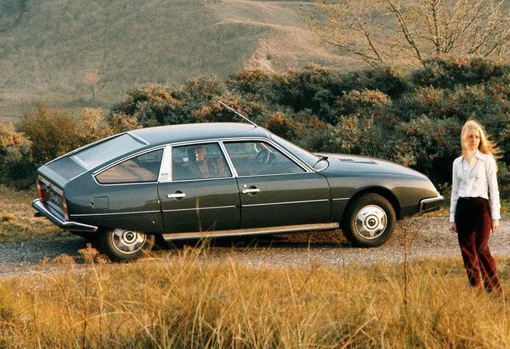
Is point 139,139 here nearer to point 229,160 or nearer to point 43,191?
point 229,160

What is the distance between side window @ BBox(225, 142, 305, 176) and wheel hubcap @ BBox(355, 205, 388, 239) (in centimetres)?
90

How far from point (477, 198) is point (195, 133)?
11.5 ft

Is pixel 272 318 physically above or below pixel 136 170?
below

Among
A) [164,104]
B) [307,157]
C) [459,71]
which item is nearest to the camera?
[307,157]

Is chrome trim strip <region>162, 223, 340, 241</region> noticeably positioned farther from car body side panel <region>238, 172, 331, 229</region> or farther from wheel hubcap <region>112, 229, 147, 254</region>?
wheel hubcap <region>112, 229, 147, 254</region>

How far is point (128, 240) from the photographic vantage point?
30.4ft

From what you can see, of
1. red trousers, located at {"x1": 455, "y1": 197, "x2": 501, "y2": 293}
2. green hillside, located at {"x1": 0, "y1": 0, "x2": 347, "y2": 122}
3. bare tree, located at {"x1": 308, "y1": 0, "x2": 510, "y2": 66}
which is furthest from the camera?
green hillside, located at {"x1": 0, "y1": 0, "x2": 347, "y2": 122}

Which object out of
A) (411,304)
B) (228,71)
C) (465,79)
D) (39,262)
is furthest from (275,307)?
(228,71)

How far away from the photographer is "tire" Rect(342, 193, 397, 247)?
386 inches

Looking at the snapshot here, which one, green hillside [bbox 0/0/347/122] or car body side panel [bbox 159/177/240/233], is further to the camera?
green hillside [bbox 0/0/347/122]

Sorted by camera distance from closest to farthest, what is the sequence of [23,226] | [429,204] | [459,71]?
1. [429,204]
2. [23,226]
3. [459,71]

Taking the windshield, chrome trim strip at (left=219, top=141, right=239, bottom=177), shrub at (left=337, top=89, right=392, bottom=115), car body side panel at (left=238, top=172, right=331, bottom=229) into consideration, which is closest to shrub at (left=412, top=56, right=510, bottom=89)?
shrub at (left=337, top=89, right=392, bottom=115)

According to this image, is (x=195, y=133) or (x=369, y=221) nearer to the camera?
(x=195, y=133)

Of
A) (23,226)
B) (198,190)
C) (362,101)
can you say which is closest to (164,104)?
(362,101)
